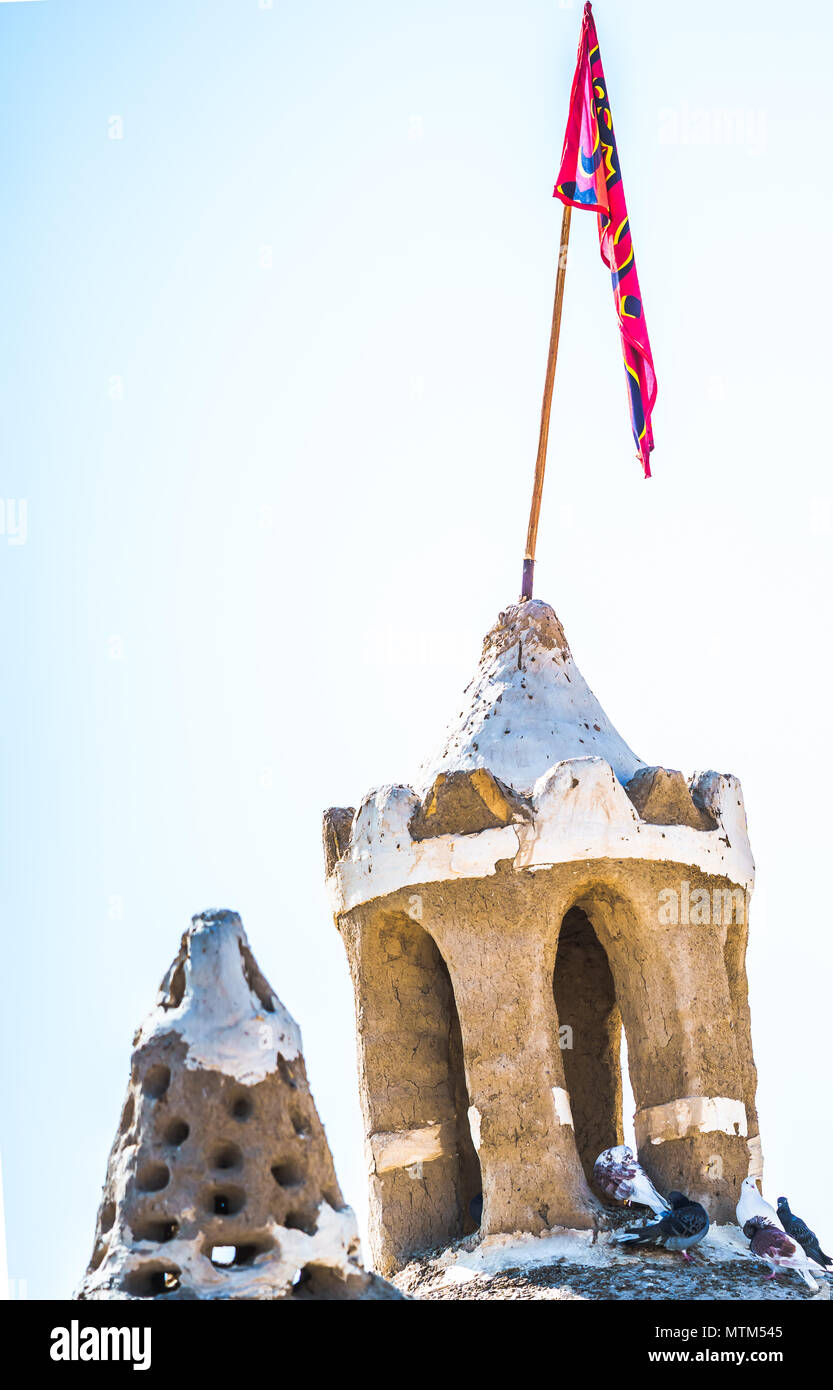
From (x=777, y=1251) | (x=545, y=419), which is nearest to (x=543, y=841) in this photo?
(x=777, y=1251)

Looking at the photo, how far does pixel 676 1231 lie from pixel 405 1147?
86.4 inches

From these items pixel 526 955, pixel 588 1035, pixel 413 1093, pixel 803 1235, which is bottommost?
pixel 803 1235

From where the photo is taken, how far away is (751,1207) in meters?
13.5

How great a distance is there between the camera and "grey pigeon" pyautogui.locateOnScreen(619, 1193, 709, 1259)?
509 inches

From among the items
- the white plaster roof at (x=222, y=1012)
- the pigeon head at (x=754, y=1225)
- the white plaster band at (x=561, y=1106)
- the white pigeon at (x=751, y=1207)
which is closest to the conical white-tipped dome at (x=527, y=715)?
the white plaster band at (x=561, y=1106)

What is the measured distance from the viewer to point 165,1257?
370 inches

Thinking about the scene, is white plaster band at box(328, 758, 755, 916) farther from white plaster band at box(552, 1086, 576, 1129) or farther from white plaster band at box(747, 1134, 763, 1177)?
white plaster band at box(747, 1134, 763, 1177)

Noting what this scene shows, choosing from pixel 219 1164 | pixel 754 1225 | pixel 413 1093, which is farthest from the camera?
pixel 413 1093

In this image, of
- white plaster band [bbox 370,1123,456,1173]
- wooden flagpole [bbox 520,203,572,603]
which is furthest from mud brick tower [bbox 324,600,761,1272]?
wooden flagpole [bbox 520,203,572,603]

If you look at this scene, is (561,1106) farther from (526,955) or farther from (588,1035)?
(588,1035)

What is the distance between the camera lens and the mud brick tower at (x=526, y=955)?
1351cm
